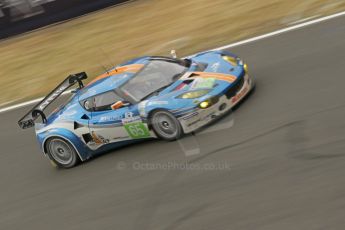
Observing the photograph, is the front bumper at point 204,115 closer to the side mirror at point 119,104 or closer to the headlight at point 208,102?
the headlight at point 208,102

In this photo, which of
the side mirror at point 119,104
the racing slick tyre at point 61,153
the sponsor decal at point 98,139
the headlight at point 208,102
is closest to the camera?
the headlight at point 208,102

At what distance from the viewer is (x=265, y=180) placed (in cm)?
653

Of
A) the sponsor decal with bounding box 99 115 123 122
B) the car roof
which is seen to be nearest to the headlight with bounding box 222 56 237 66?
the car roof

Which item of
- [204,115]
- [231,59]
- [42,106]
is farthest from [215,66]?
[42,106]

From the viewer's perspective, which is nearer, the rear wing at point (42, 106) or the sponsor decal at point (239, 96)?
the sponsor decal at point (239, 96)

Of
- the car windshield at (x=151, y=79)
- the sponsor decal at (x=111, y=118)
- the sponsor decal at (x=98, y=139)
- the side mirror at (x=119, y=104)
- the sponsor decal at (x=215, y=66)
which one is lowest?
the sponsor decal at (x=98, y=139)

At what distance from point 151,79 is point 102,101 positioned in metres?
0.83

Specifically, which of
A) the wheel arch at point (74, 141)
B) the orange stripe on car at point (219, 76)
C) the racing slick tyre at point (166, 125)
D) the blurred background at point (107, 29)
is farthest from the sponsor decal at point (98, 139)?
the blurred background at point (107, 29)

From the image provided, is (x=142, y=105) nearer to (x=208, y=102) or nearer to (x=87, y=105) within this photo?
(x=208, y=102)

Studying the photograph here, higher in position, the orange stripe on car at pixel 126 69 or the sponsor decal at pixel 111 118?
the orange stripe on car at pixel 126 69

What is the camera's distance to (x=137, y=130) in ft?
27.8

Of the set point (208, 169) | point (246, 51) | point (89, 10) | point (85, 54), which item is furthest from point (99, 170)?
point (89, 10)

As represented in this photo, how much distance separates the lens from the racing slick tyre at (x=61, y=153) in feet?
29.8

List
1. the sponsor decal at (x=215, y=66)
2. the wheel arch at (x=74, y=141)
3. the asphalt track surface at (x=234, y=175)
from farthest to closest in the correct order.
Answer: the wheel arch at (x=74, y=141) < the sponsor decal at (x=215, y=66) < the asphalt track surface at (x=234, y=175)
